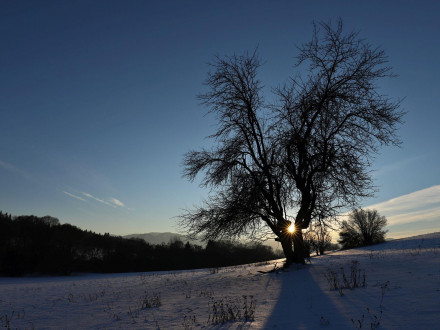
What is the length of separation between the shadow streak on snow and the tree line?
31.7 m

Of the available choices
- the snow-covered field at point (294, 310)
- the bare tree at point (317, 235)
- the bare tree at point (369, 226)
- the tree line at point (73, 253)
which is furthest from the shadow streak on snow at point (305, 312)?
the bare tree at point (369, 226)

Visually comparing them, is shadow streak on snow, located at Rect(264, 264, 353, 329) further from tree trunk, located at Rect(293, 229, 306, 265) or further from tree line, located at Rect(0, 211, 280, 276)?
tree line, located at Rect(0, 211, 280, 276)

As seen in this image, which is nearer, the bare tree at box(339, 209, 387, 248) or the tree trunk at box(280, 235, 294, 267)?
the tree trunk at box(280, 235, 294, 267)

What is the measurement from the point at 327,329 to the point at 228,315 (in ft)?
7.80

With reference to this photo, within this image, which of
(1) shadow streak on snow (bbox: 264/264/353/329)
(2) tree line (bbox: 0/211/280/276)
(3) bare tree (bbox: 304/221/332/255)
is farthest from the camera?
(2) tree line (bbox: 0/211/280/276)

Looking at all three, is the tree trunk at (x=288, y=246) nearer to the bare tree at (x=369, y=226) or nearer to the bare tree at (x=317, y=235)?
the bare tree at (x=317, y=235)

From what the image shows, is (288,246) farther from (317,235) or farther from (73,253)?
(73,253)

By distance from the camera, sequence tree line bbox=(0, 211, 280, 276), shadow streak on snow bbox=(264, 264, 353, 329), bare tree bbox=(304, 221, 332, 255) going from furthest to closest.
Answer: tree line bbox=(0, 211, 280, 276)
bare tree bbox=(304, 221, 332, 255)
shadow streak on snow bbox=(264, 264, 353, 329)

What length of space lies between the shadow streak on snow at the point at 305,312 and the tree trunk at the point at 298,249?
238 inches

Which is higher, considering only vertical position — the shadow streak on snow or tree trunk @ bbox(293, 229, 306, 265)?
tree trunk @ bbox(293, 229, 306, 265)

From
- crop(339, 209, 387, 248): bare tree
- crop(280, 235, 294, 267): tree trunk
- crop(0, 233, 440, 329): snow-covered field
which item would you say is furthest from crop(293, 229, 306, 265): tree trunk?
crop(339, 209, 387, 248): bare tree

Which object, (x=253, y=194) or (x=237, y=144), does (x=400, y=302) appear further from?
(x=237, y=144)

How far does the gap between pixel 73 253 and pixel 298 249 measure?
5413 cm

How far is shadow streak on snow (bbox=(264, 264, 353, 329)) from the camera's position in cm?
513
